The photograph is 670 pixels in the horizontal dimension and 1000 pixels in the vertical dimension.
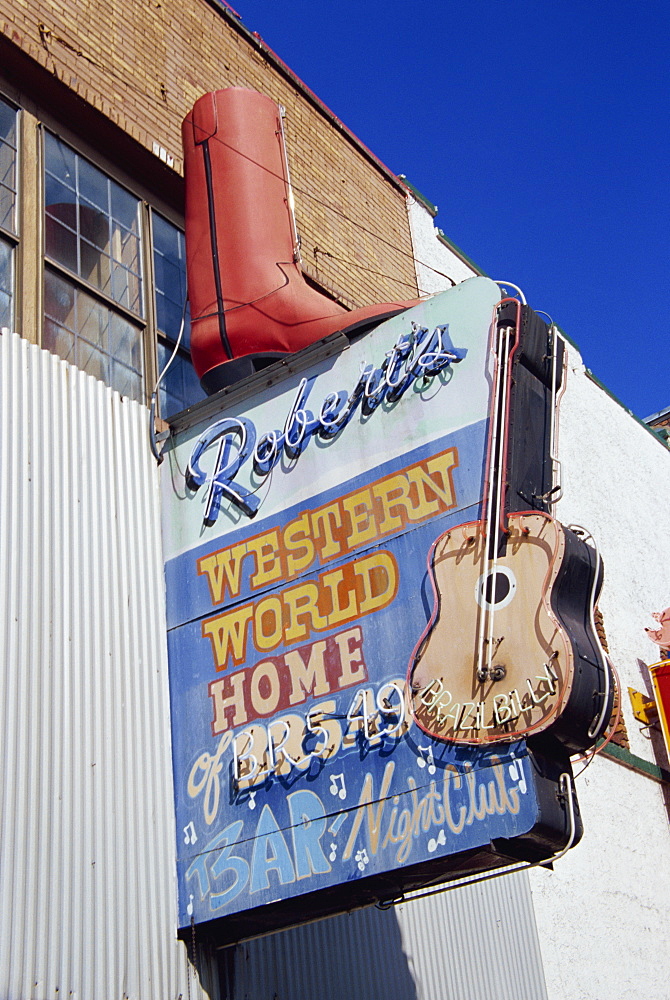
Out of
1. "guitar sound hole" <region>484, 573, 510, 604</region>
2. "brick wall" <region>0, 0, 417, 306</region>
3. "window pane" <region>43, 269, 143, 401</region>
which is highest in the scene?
"brick wall" <region>0, 0, 417, 306</region>

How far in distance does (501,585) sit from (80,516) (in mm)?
3354

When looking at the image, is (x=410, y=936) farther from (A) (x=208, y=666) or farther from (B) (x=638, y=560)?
(B) (x=638, y=560)

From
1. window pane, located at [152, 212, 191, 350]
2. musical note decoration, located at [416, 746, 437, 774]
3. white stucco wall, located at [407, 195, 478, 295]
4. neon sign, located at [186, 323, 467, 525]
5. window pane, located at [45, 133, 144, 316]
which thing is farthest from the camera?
white stucco wall, located at [407, 195, 478, 295]

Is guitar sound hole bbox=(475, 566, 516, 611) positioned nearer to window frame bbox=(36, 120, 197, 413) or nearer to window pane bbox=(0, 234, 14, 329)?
window frame bbox=(36, 120, 197, 413)

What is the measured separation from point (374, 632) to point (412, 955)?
3605 millimetres

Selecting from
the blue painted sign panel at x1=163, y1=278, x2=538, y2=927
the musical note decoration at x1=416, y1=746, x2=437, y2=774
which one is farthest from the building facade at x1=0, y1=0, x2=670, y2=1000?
the musical note decoration at x1=416, y1=746, x2=437, y2=774

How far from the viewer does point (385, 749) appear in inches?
292

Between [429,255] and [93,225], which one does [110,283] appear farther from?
[429,255]

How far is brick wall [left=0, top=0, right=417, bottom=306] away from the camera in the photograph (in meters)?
11.2

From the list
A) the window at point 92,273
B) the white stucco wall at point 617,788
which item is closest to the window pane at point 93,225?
the window at point 92,273

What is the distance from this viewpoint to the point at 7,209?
10.0 metres

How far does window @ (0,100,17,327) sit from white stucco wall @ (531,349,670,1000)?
7.87 meters

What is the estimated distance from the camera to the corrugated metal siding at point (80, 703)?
716 centimetres

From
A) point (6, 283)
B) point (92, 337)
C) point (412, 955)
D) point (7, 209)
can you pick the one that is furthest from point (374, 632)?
point (7, 209)
